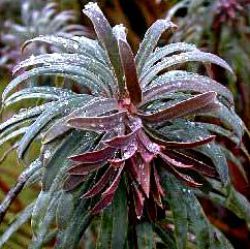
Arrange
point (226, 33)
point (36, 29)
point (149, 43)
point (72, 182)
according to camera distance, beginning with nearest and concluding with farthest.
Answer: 1. point (72, 182)
2. point (149, 43)
3. point (226, 33)
4. point (36, 29)

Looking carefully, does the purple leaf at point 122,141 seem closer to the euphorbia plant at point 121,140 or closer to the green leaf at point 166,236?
the euphorbia plant at point 121,140

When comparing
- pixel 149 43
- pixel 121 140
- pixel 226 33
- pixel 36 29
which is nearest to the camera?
pixel 121 140

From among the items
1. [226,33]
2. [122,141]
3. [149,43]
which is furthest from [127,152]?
[226,33]

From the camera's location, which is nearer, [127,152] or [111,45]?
[127,152]

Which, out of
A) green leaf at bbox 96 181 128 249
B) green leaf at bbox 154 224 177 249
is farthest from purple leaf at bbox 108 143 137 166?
green leaf at bbox 154 224 177 249

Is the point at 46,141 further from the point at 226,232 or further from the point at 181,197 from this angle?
the point at 226,232

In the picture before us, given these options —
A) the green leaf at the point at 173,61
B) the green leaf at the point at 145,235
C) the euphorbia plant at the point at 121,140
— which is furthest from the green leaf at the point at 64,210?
the green leaf at the point at 173,61

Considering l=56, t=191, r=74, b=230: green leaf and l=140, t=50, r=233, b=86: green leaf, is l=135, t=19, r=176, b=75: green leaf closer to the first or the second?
l=140, t=50, r=233, b=86: green leaf

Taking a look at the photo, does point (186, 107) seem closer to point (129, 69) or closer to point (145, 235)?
point (129, 69)
